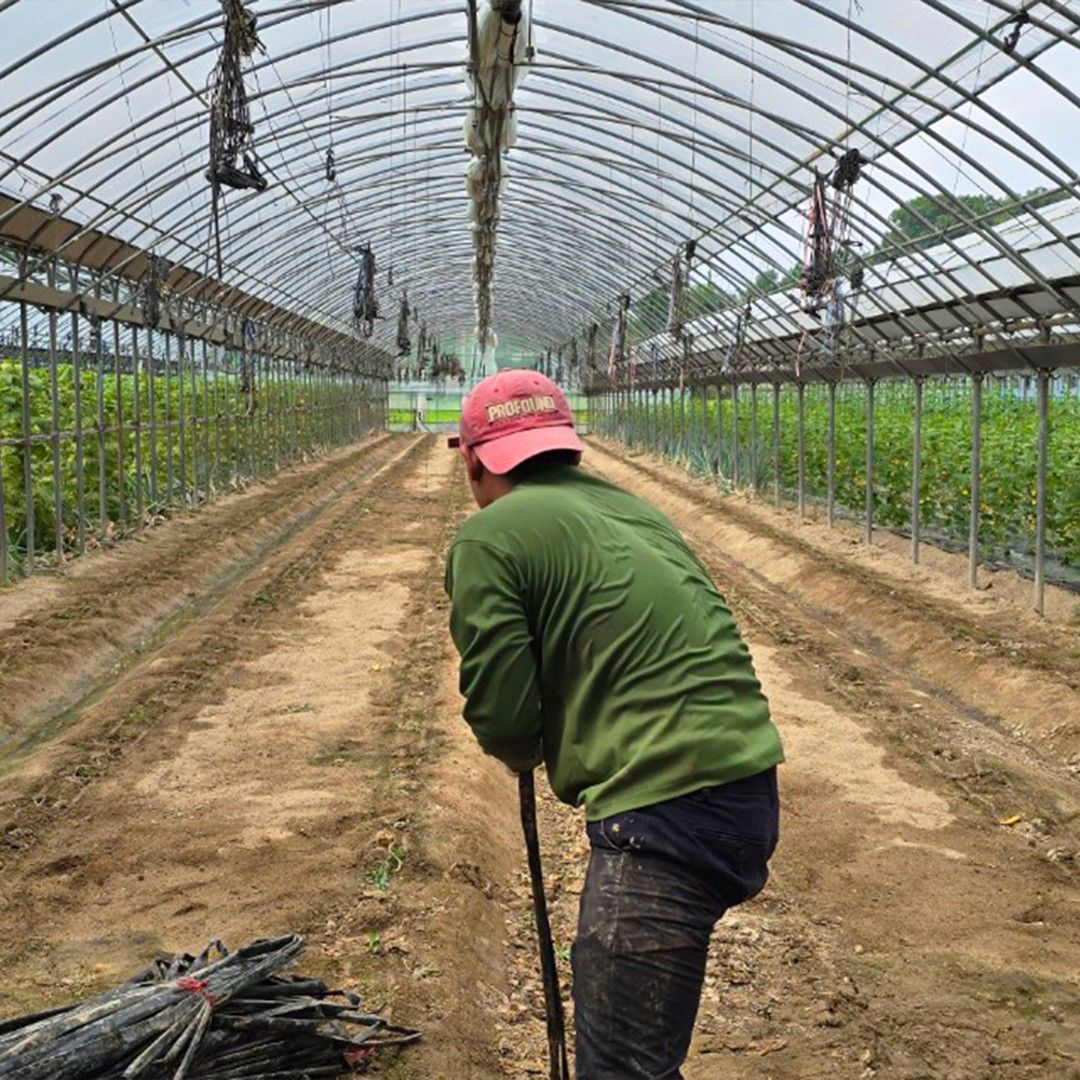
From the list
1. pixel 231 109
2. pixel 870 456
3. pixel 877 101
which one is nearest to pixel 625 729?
pixel 231 109

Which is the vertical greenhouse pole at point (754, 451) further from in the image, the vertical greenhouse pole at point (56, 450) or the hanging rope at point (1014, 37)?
the hanging rope at point (1014, 37)

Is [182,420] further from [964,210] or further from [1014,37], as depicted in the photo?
[1014,37]

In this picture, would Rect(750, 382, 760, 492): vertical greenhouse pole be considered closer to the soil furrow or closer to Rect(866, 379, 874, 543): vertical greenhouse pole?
Rect(866, 379, 874, 543): vertical greenhouse pole

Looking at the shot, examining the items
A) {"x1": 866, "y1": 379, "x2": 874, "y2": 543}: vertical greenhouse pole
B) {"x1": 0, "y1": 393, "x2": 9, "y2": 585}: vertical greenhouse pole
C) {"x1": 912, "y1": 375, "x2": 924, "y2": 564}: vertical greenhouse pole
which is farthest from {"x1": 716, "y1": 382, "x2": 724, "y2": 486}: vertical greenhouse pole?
{"x1": 0, "y1": 393, "x2": 9, "y2": 585}: vertical greenhouse pole

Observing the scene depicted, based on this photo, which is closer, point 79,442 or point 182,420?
point 79,442

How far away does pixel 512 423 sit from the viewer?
10.2 feet

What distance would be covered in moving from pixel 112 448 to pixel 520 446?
1726 centimetres

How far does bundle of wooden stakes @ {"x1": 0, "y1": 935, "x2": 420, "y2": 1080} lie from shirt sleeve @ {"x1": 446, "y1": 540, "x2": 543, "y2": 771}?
4.91 ft

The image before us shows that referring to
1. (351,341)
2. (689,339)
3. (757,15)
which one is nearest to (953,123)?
(757,15)

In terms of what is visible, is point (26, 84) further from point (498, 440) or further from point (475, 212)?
point (498, 440)

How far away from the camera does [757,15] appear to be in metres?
13.6

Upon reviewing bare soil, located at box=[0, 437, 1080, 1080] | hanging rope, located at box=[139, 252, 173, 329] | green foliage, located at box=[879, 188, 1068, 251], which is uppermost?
green foliage, located at box=[879, 188, 1068, 251]

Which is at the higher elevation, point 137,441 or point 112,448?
point 137,441

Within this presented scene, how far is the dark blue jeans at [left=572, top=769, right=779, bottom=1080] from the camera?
2.79m
